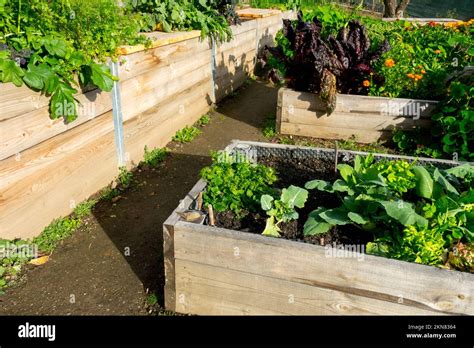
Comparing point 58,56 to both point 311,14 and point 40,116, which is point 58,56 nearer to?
point 40,116

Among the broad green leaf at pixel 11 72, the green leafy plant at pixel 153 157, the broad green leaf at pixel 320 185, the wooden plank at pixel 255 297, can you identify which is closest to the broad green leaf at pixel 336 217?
the broad green leaf at pixel 320 185

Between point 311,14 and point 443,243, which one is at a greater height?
point 311,14

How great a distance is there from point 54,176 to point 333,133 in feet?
11.3

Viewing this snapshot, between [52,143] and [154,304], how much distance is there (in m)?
1.53

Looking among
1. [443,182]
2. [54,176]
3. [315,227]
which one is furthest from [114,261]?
[443,182]

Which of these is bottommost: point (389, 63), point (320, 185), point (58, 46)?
point (320, 185)

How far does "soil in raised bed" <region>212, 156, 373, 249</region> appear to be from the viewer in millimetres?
2564

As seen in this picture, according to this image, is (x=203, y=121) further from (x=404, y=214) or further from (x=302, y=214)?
(x=404, y=214)

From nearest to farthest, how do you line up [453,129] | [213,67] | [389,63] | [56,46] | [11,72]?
[11,72], [56,46], [453,129], [389,63], [213,67]

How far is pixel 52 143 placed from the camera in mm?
3318

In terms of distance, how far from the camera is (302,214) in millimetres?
2881
